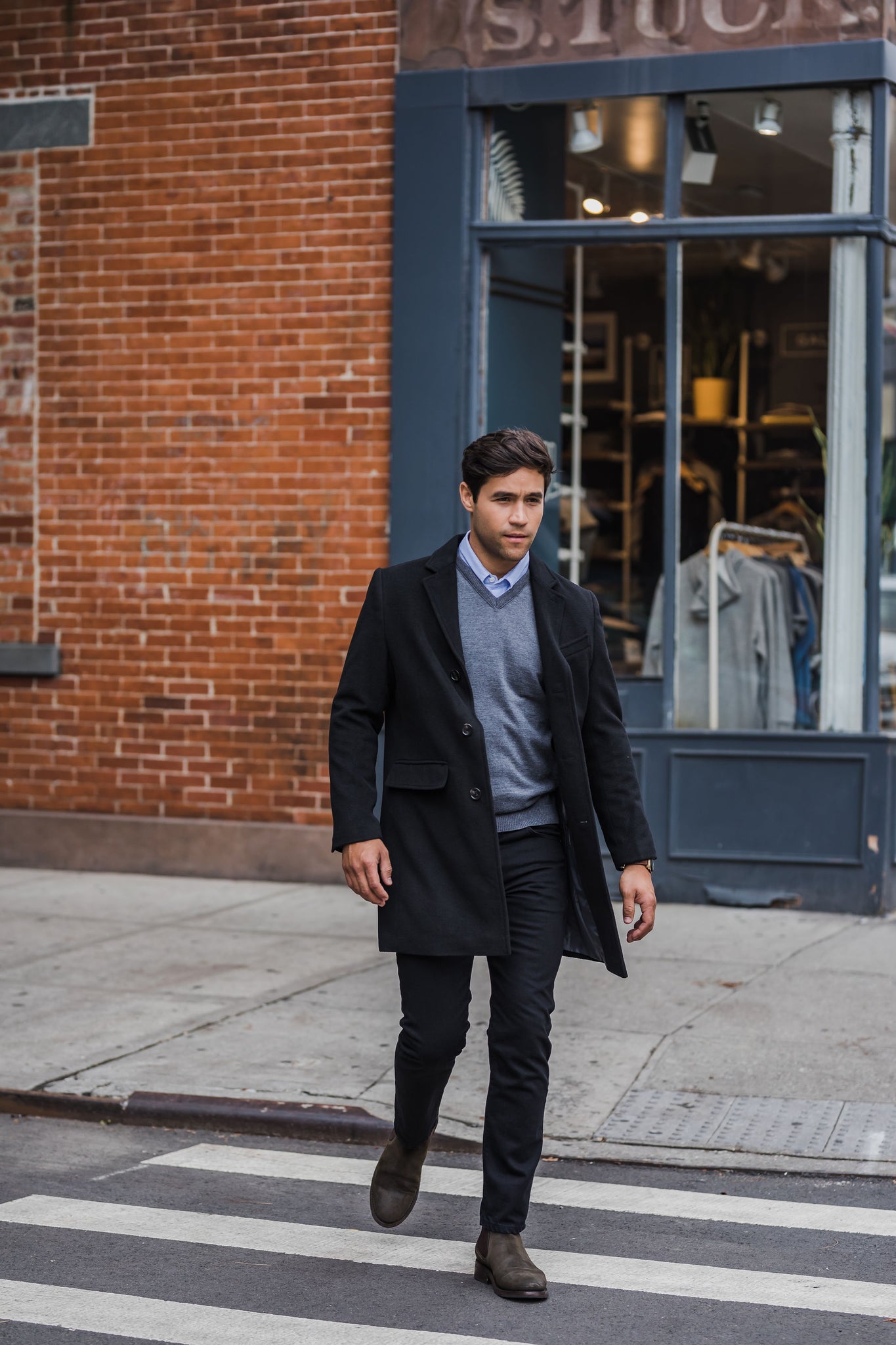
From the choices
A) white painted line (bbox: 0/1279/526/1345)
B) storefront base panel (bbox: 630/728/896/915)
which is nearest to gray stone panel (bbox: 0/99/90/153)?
storefront base panel (bbox: 630/728/896/915)

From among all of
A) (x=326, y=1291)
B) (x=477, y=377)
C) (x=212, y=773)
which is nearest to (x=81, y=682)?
(x=212, y=773)

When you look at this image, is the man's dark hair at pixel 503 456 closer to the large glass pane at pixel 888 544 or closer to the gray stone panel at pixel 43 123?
the large glass pane at pixel 888 544

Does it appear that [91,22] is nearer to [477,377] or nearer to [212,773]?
[477,377]

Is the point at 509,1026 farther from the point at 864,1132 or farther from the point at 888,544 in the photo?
the point at 888,544

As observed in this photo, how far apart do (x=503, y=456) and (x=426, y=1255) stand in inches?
81.4

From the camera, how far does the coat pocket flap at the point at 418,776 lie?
4301mm

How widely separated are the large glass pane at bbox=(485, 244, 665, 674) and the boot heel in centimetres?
598

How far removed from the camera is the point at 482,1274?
14.2ft

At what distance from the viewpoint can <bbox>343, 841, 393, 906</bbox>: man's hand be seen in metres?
4.32

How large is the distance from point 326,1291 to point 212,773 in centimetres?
629

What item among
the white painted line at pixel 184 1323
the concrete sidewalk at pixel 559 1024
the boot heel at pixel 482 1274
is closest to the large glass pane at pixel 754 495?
the concrete sidewalk at pixel 559 1024

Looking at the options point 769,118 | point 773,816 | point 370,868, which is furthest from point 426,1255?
point 769,118

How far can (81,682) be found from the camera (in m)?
10.6

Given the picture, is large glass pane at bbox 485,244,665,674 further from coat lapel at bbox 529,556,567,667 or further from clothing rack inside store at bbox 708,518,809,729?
coat lapel at bbox 529,556,567,667
